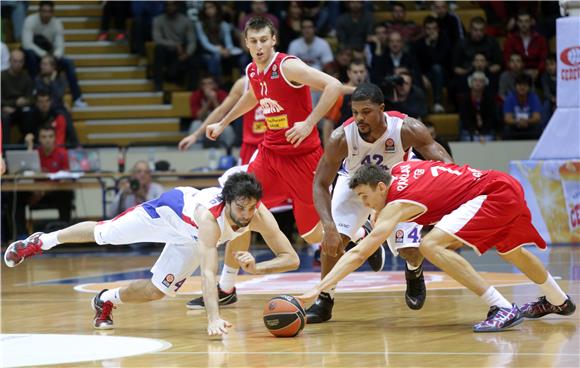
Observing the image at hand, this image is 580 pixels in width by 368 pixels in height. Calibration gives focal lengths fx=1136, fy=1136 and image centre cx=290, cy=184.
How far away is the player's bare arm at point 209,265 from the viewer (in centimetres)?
695

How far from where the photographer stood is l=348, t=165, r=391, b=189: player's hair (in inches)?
283

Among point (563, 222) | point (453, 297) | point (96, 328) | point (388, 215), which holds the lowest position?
point (563, 222)

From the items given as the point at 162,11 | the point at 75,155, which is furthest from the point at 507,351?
the point at 162,11

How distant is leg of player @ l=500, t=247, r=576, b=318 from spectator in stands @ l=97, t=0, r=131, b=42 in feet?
43.5

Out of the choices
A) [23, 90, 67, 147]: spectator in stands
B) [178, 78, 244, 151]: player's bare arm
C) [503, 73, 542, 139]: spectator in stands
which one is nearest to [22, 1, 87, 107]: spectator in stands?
[23, 90, 67, 147]: spectator in stands

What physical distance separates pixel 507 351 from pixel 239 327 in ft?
6.86

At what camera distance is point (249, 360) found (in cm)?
624

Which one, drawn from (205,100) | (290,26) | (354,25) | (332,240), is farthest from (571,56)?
(332,240)

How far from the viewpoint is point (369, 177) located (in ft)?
23.6

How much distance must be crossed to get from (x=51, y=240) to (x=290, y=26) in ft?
32.7

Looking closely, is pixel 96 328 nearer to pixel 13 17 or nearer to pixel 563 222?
pixel 563 222

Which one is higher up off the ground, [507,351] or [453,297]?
[507,351]

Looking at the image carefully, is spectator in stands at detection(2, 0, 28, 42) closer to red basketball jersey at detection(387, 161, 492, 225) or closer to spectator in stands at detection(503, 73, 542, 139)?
spectator in stands at detection(503, 73, 542, 139)

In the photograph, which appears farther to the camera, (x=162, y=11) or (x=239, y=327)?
(x=162, y=11)
